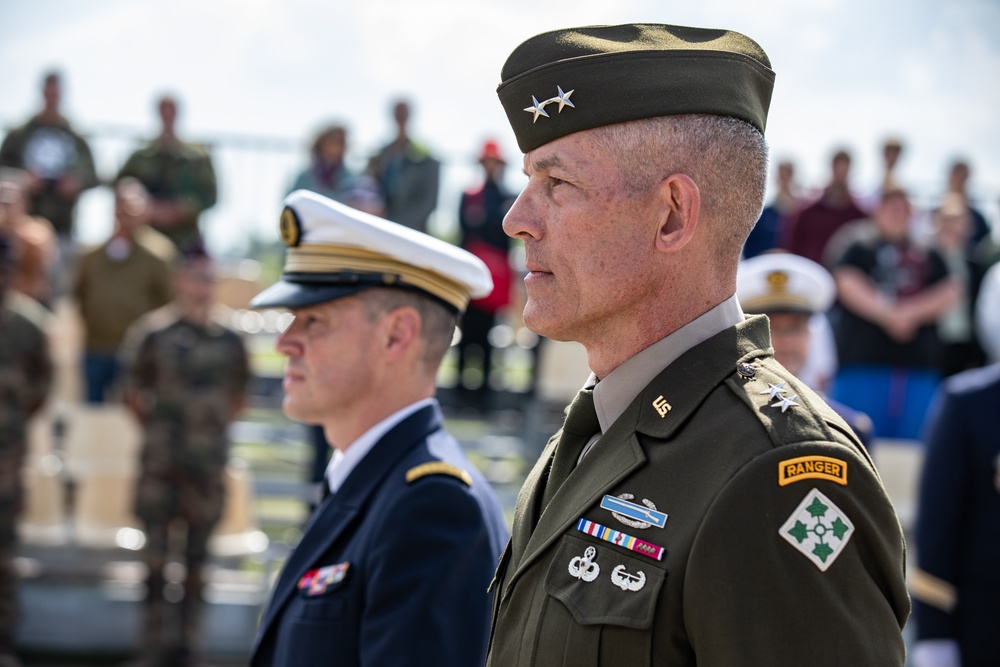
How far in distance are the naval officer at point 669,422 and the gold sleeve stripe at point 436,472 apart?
73cm

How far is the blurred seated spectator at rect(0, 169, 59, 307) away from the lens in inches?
301

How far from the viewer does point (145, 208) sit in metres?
8.85

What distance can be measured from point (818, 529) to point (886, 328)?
22.6 feet

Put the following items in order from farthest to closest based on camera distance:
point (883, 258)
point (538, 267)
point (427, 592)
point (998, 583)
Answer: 1. point (883, 258)
2. point (998, 583)
3. point (427, 592)
4. point (538, 267)

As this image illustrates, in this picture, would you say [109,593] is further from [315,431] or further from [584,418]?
[584,418]

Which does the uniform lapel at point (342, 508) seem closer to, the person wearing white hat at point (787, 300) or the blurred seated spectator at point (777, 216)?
the person wearing white hat at point (787, 300)

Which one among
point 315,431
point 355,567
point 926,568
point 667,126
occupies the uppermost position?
point 667,126

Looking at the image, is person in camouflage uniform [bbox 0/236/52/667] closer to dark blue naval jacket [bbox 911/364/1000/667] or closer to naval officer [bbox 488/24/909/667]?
dark blue naval jacket [bbox 911/364/1000/667]

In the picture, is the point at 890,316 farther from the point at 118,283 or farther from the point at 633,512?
Answer: the point at 633,512

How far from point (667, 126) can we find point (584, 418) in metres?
0.46

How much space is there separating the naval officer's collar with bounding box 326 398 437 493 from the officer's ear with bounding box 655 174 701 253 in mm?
1351

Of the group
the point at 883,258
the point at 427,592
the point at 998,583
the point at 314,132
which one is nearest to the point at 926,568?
the point at 998,583

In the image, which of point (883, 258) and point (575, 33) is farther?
point (883, 258)

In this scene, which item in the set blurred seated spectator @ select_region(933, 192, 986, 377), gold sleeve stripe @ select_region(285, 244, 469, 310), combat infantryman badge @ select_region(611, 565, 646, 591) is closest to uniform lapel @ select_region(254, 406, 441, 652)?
gold sleeve stripe @ select_region(285, 244, 469, 310)
